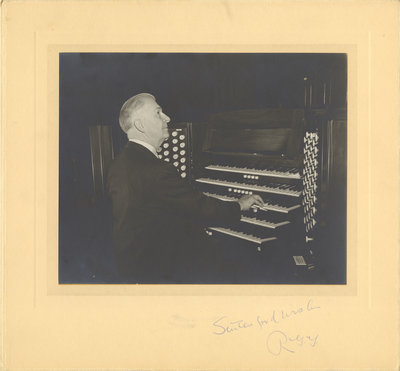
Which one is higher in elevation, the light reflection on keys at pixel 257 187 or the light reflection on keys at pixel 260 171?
the light reflection on keys at pixel 260 171

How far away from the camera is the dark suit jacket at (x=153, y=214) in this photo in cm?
200

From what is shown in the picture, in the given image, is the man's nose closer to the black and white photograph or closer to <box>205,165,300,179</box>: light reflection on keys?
the black and white photograph

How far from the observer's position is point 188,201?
2.04 m

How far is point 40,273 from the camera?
6.56ft

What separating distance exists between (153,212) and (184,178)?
31 cm

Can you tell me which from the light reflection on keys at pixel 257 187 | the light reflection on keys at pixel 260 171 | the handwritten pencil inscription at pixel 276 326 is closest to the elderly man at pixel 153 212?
Result: the light reflection on keys at pixel 257 187

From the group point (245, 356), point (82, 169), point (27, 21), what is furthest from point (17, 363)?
point (27, 21)
